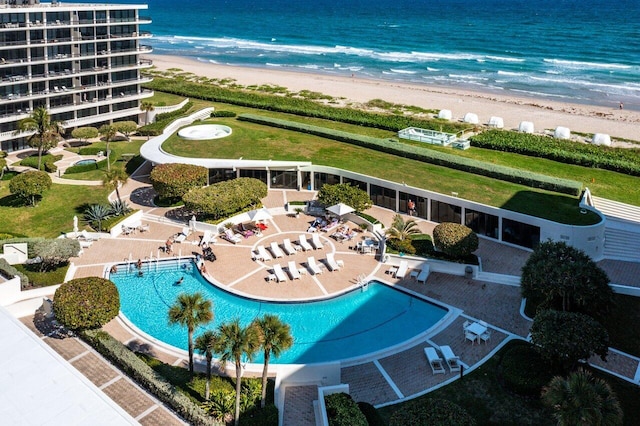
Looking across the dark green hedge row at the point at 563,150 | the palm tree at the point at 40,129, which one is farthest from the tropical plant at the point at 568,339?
the palm tree at the point at 40,129

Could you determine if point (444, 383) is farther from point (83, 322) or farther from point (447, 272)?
point (83, 322)

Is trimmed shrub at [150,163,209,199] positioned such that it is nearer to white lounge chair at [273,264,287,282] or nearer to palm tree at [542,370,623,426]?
white lounge chair at [273,264,287,282]

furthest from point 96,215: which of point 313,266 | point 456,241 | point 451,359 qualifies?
point 451,359

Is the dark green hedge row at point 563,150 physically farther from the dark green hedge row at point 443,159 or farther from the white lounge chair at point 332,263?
the white lounge chair at point 332,263

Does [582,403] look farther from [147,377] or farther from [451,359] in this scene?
[147,377]

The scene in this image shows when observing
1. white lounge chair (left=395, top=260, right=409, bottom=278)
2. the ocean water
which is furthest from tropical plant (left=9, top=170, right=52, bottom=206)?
the ocean water

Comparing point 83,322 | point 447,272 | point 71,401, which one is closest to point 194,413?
point 71,401
